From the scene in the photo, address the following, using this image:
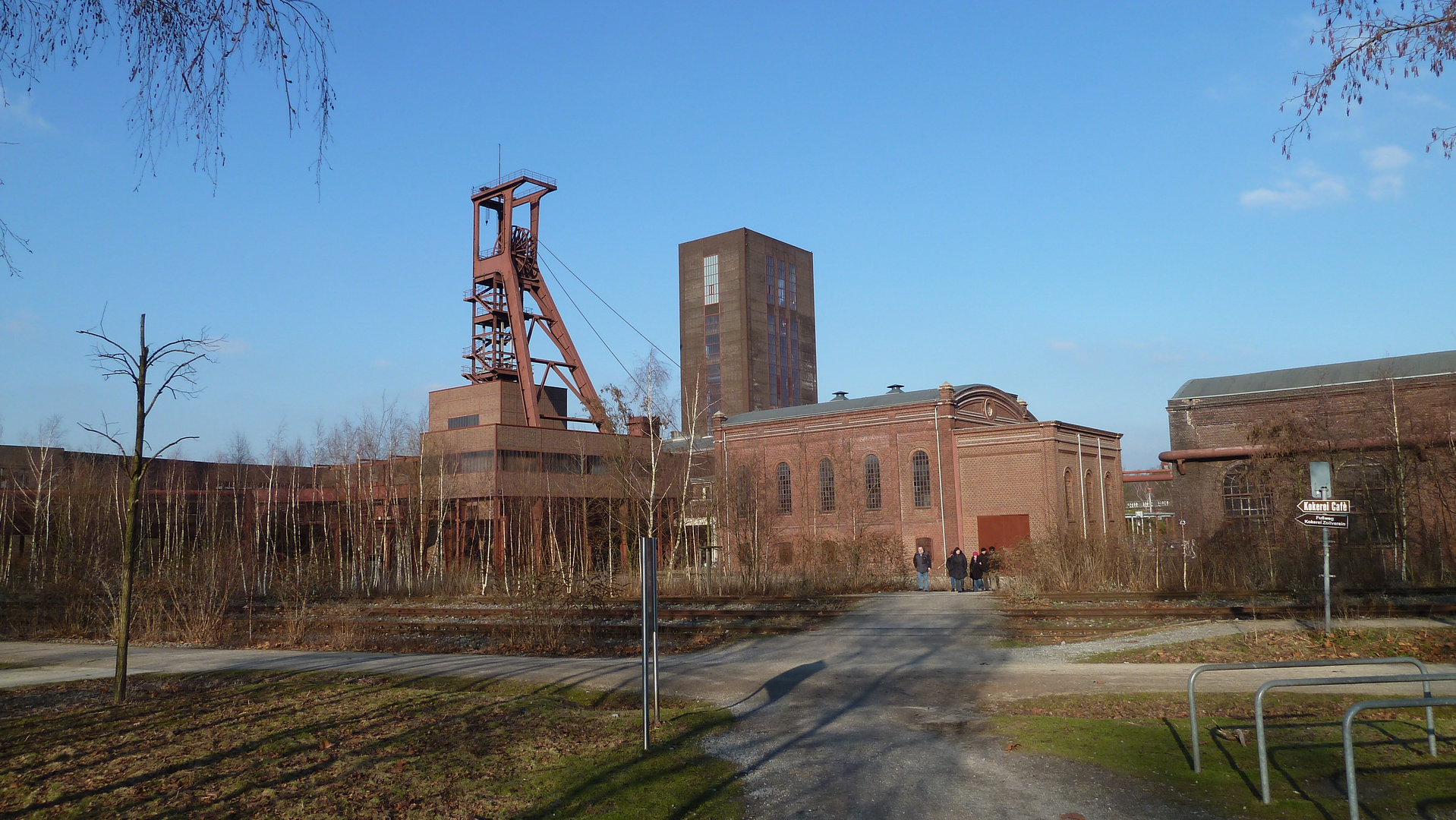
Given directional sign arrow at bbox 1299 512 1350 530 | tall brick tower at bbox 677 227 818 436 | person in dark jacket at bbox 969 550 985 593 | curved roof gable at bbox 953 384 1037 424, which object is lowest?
person in dark jacket at bbox 969 550 985 593

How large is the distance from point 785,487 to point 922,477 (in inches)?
319

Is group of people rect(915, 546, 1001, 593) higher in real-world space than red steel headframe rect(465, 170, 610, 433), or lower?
lower

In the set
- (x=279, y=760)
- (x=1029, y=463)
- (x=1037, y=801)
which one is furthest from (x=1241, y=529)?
(x=279, y=760)

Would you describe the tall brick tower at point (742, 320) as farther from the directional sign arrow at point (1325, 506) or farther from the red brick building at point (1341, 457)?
the directional sign arrow at point (1325, 506)

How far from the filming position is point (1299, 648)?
46.1 ft

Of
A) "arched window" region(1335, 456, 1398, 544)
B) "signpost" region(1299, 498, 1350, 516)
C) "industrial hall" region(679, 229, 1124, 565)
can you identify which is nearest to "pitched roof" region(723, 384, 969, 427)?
"industrial hall" region(679, 229, 1124, 565)

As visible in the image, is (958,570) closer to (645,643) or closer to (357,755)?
(645,643)

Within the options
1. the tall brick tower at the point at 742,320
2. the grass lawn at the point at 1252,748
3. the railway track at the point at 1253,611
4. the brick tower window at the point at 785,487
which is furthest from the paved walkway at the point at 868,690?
the tall brick tower at the point at 742,320

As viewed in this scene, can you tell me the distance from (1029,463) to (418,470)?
93.9 ft

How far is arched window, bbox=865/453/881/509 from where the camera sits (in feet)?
154

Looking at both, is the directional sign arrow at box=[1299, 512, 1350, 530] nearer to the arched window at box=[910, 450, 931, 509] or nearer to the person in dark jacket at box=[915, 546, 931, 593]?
the person in dark jacket at box=[915, 546, 931, 593]

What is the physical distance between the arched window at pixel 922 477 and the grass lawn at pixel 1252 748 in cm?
3531

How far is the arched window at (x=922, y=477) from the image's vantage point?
45312 mm

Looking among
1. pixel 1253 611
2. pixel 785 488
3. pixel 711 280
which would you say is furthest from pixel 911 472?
pixel 711 280
